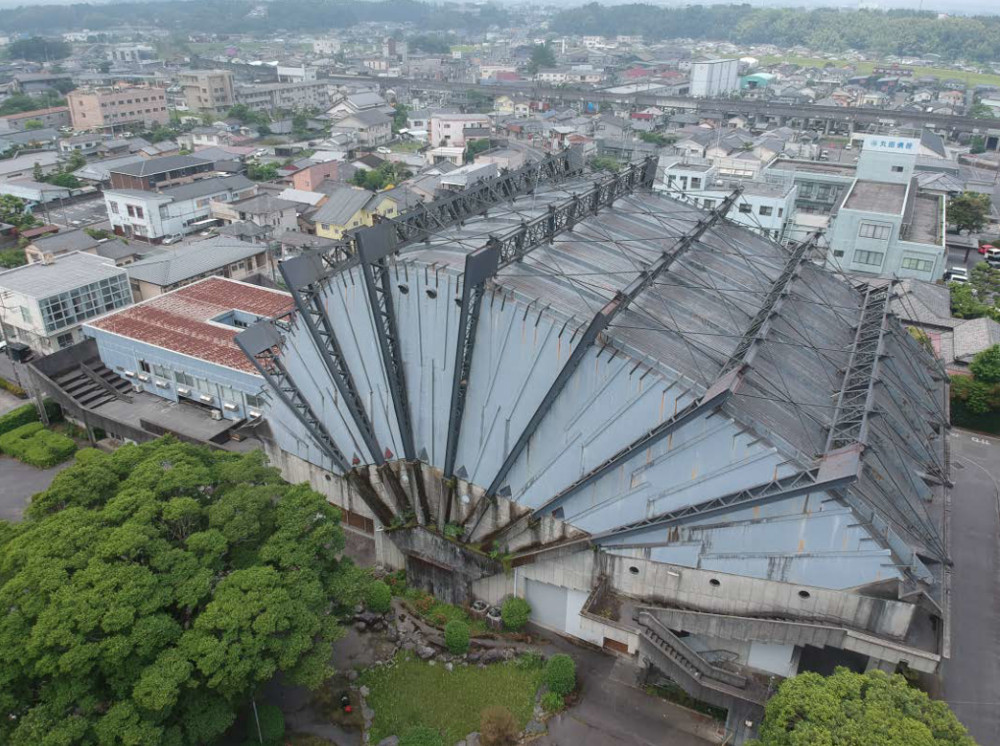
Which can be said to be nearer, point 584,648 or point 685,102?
point 584,648

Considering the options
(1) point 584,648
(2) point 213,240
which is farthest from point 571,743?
(2) point 213,240

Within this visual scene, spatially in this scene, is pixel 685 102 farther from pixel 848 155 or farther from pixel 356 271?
pixel 356 271

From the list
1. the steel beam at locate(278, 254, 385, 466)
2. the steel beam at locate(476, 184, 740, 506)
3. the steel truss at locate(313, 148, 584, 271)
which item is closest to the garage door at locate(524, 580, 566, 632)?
the steel beam at locate(476, 184, 740, 506)

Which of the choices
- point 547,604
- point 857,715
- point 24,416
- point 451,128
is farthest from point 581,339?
point 451,128

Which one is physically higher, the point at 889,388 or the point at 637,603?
the point at 889,388

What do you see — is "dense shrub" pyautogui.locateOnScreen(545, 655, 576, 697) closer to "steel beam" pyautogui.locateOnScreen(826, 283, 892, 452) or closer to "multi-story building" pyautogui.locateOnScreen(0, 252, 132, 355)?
"steel beam" pyautogui.locateOnScreen(826, 283, 892, 452)

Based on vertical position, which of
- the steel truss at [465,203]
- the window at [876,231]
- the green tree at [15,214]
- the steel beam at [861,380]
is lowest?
the green tree at [15,214]

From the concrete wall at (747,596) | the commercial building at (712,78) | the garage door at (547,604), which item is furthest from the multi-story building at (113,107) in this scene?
the concrete wall at (747,596)

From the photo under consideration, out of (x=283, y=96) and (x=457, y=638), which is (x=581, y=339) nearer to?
(x=457, y=638)

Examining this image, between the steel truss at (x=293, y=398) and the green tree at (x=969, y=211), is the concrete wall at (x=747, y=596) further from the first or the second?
the green tree at (x=969, y=211)
